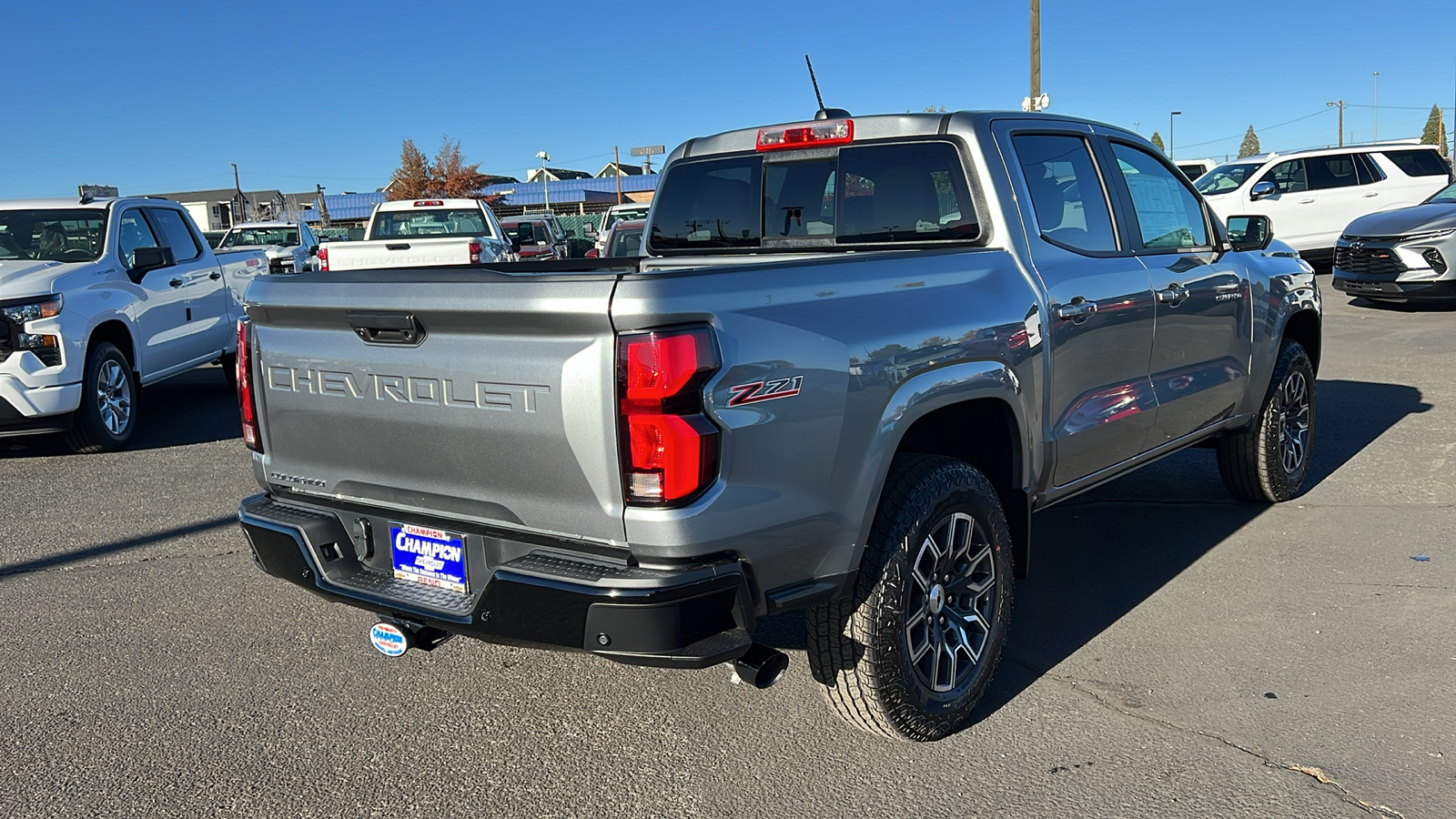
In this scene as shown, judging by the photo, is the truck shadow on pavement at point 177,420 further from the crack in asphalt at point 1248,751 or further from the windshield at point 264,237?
the windshield at point 264,237

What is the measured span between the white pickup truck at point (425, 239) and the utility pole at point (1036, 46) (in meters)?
14.0

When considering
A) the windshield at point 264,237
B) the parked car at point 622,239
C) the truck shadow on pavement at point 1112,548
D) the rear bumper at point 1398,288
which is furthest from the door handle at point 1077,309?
the windshield at point 264,237

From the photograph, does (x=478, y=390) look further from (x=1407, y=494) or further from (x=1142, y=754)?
(x=1407, y=494)

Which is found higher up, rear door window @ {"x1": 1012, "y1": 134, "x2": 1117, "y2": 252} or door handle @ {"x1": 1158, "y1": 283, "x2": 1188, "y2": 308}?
rear door window @ {"x1": 1012, "y1": 134, "x2": 1117, "y2": 252}

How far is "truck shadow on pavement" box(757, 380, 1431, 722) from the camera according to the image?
13.9 feet

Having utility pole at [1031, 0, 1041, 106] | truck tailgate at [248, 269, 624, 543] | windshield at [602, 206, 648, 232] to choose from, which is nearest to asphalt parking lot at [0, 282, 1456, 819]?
truck tailgate at [248, 269, 624, 543]

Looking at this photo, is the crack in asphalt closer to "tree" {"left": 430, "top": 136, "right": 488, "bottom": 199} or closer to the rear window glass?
the rear window glass

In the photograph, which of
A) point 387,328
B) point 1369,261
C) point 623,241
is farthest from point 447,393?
point 1369,261

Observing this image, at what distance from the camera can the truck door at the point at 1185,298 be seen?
4.69 m

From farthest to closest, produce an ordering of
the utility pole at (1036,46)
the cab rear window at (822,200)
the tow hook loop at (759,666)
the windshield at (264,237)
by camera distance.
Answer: the utility pole at (1036,46), the windshield at (264,237), the cab rear window at (822,200), the tow hook loop at (759,666)

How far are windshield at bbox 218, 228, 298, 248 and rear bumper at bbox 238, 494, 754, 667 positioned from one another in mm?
17914

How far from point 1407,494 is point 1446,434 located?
171 cm

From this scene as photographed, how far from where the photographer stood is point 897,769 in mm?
3328

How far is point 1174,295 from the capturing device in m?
4.70
